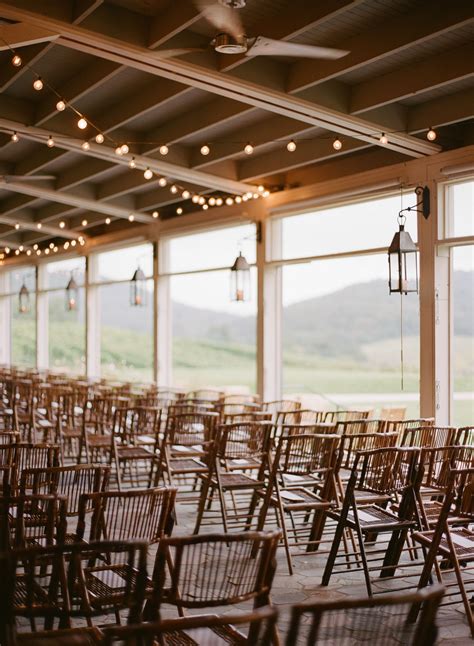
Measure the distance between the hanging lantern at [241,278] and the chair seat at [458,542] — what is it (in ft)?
20.0

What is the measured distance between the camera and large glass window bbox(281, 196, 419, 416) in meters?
33.4

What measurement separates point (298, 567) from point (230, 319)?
2960 cm

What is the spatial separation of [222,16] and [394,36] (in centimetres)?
192

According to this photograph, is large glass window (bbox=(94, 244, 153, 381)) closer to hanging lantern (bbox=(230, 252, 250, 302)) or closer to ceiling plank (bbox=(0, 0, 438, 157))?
hanging lantern (bbox=(230, 252, 250, 302))

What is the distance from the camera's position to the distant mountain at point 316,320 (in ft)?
112

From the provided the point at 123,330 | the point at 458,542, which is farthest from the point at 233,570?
the point at 123,330

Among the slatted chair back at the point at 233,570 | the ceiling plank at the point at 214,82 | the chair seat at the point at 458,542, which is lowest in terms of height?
the chair seat at the point at 458,542

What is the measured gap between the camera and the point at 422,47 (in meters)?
7.05

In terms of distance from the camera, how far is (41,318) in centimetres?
2056

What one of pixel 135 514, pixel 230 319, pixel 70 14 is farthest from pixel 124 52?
pixel 230 319

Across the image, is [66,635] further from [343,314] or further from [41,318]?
[343,314]

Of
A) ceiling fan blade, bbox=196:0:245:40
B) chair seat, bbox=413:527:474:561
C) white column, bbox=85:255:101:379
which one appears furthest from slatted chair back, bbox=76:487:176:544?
white column, bbox=85:255:101:379

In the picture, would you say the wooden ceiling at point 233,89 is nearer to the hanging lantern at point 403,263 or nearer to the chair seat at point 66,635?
the hanging lantern at point 403,263

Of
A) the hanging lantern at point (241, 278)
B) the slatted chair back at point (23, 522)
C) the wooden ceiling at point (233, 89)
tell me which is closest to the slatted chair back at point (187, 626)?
the slatted chair back at point (23, 522)
